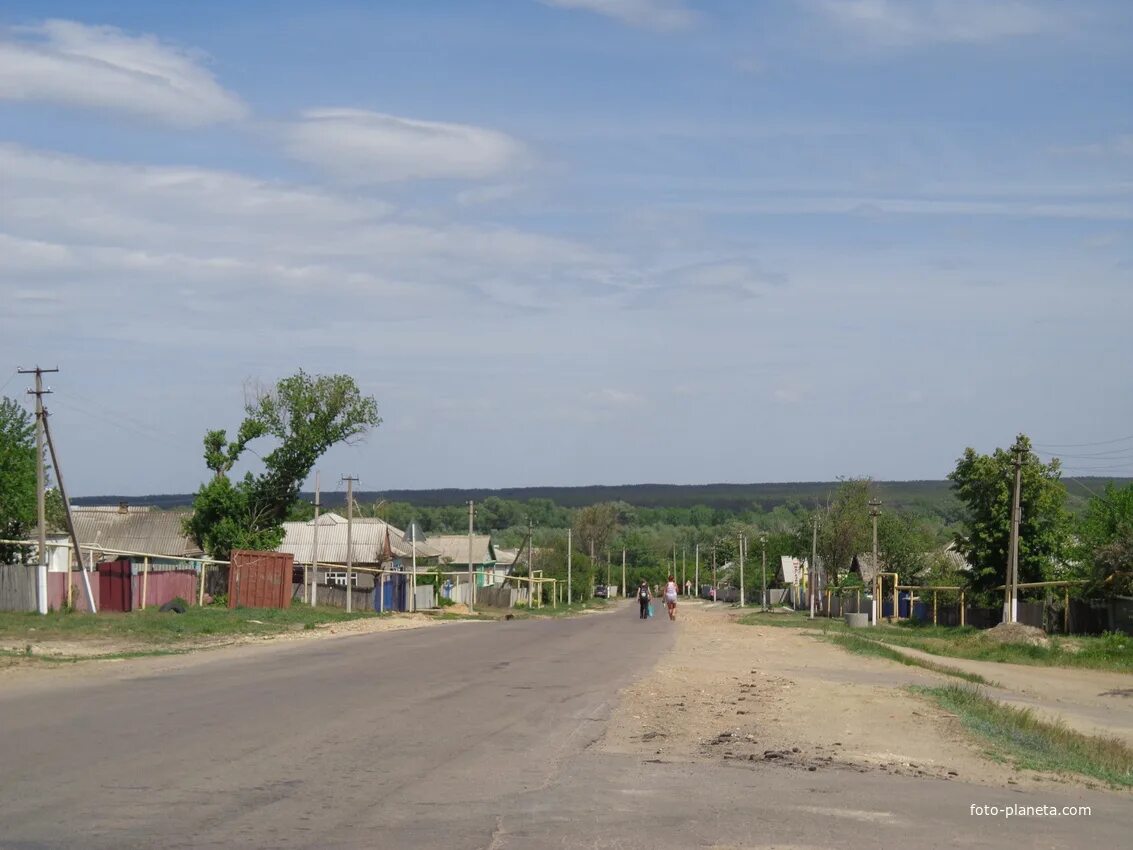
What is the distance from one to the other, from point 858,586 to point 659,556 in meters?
88.7

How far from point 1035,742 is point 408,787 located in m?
7.70

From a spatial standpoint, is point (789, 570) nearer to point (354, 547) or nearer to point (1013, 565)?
point (354, 547)

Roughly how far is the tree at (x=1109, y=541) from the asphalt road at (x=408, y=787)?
32.0m

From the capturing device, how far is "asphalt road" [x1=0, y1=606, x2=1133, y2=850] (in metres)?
7.42

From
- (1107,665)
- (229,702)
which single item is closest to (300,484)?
Answer: (1107,665)

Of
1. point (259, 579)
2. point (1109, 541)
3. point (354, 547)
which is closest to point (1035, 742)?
point (1109, 541)

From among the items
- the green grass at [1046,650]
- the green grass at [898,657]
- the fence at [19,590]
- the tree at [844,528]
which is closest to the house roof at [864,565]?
the tree at [844,528]

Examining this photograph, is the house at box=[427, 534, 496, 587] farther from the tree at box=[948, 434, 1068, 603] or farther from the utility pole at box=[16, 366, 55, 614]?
the utility pole at box=[16, 366, 55, 614]

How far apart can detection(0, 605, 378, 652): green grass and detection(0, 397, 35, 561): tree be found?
36.9 feet

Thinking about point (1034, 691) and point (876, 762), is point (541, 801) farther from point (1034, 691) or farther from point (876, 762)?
point (1034, 691)

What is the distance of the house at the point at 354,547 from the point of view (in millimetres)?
69500

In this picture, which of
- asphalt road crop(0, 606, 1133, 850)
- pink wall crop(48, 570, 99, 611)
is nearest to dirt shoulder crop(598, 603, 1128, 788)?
asphalt road crop(0, 606, 1133, 850)

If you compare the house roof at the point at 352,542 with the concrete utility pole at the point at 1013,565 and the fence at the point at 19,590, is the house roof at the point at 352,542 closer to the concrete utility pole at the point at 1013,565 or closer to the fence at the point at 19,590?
the fence at the point at 19,590

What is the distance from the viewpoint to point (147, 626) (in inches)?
1121
